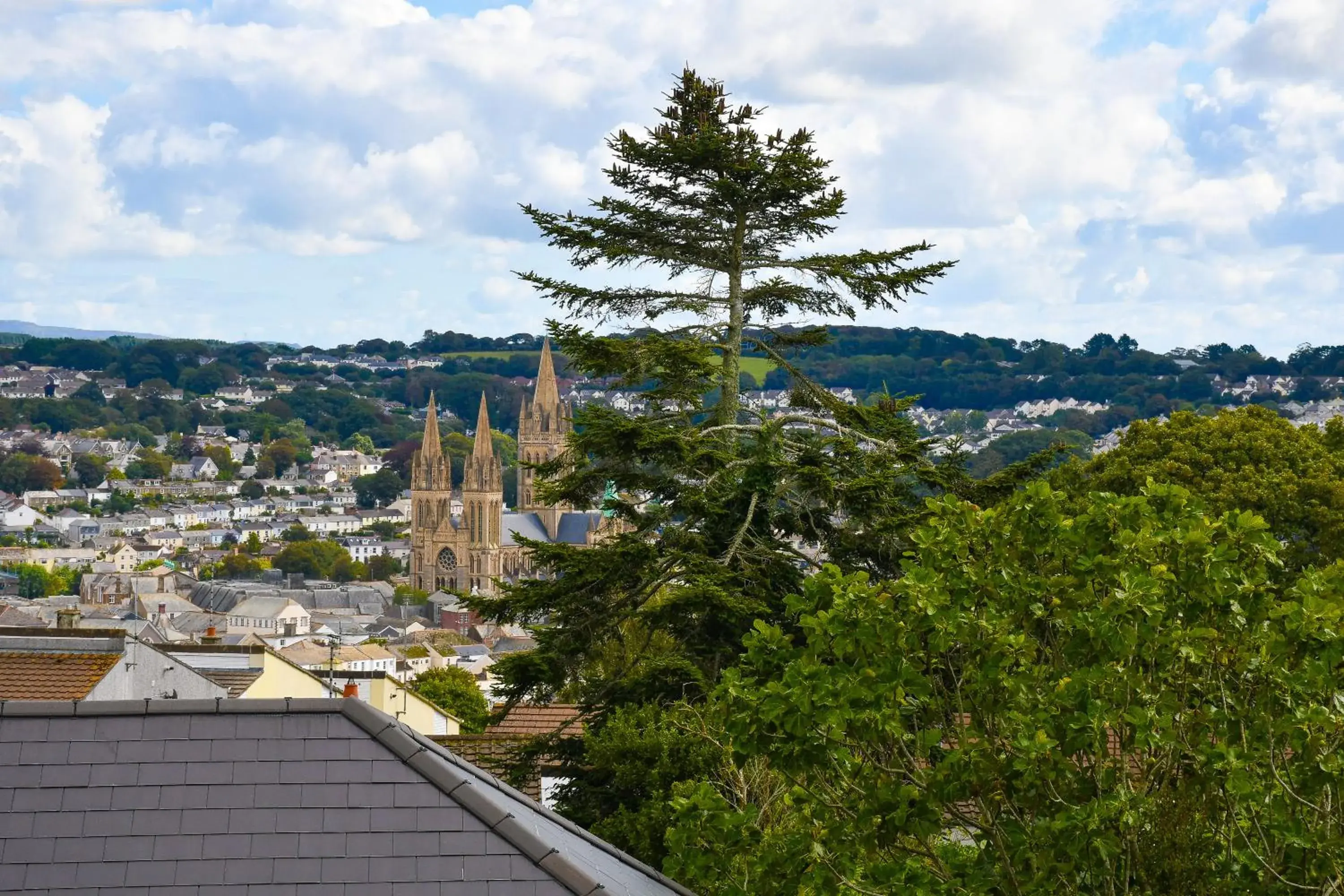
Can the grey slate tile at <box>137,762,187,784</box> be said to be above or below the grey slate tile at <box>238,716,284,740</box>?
below

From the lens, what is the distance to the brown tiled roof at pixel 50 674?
749 inches

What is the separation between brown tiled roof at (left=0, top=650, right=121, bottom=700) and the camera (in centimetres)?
1903

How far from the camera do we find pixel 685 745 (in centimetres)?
1867

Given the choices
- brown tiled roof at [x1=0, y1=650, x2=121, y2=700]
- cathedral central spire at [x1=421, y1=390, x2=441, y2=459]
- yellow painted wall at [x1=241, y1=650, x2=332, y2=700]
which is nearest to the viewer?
brown tiled roof at [x1=0, y1=650, x2=121, y2=700]

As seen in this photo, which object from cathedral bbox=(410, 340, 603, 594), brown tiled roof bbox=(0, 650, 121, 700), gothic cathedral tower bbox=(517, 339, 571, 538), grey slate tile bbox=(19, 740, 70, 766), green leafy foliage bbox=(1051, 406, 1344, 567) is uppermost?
grey slate tile bbox=(19, 740, 70, 766)

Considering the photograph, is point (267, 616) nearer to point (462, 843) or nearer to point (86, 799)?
point (86, 799)

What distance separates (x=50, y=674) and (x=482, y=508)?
122 meters

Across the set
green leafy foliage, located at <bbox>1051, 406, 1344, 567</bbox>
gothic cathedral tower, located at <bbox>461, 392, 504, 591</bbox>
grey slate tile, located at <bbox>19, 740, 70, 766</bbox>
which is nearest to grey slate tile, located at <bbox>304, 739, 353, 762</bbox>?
grey slate tile, located at <bbox>19, 740, 70, 766</bbox>

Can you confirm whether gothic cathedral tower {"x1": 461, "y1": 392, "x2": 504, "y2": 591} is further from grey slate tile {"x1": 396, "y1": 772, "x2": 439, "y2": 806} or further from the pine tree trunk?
grey slate tile {"x1": 396, "y1": 772, "x2": 439, "y2": 806}

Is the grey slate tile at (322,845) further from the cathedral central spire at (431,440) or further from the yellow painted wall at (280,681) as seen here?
the cathedral central spire at (431,440)

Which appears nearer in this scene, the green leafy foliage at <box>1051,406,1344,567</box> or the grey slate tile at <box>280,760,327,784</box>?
the grey slate tile at <box>280,760,327,784</box>

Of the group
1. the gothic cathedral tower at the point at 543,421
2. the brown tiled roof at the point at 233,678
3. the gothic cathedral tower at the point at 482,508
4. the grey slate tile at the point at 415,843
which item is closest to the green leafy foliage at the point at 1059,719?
the grey slate tile at the point at 415,843

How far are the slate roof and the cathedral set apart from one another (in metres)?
128

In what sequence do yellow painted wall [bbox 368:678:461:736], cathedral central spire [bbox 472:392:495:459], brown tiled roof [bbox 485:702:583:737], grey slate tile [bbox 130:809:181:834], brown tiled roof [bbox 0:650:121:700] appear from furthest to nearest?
1. cathedral central spire [bbox 472:392:495:459]
2. yellow painted wall [bbox 368:678:461:736]
3. brown tiled roof [bbox 485:702:583:737]
4. brown tiled roof [bbox 0:650:121:700]
5. grey slate tile [bbox 130:809:181:834]
